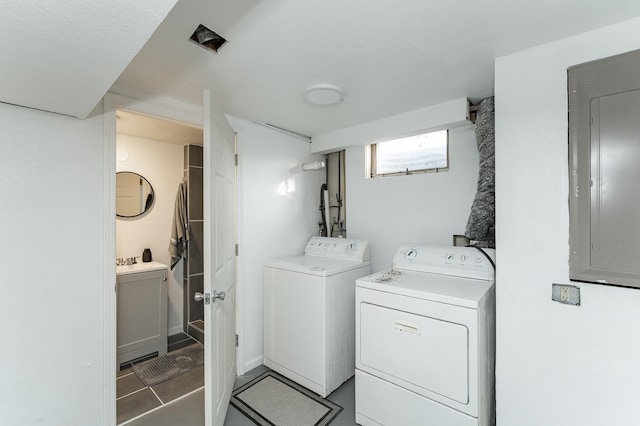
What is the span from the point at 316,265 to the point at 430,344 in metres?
1.07

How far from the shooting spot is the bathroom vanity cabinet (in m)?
2.63

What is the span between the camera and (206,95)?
1584 millimetres

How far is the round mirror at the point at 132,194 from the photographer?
2.95 meters

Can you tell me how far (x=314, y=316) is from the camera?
2.16m

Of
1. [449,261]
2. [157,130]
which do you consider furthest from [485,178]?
[157,130]

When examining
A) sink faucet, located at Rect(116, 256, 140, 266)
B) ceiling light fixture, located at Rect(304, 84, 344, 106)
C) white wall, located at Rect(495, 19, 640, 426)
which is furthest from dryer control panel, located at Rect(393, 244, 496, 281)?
sink faucet, located at Rect(116, 256, 140, 266)

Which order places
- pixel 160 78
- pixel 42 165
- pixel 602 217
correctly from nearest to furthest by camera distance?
pixel 602 217 → pixel 42 165 → pixel 160 78

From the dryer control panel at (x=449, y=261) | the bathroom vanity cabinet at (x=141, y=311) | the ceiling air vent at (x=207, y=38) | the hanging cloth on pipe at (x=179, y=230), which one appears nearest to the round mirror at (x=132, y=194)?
the hanging cloth on pipe at (x=179, y=230)

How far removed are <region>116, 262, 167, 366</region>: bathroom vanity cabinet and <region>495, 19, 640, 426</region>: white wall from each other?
3000mm

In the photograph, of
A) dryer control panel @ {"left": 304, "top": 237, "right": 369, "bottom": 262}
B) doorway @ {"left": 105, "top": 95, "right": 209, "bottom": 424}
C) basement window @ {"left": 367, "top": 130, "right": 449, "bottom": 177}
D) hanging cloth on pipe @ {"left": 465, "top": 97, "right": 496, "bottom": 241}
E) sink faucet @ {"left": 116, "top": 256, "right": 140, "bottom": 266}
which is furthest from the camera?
sink faucet @ {"left": 116, "top": 256, "right": 140, "bottom": 266}

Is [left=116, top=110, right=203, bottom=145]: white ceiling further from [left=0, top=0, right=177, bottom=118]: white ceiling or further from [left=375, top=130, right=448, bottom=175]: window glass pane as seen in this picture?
[left=375, top=130, right=448, bottom=175]: window glass pane

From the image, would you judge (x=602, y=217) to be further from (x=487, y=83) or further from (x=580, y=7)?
(x=487, y=83)

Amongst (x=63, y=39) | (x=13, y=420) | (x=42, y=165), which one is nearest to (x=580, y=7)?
(x=63, y=39)

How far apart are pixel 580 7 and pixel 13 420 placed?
3.31 m
